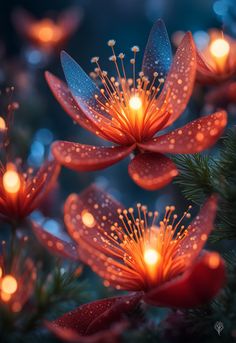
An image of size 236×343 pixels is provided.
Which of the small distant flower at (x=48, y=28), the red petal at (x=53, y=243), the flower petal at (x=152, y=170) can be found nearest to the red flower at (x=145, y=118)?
the flower petal at (x=152, y=170)

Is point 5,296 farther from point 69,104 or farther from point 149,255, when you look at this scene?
point 69,104

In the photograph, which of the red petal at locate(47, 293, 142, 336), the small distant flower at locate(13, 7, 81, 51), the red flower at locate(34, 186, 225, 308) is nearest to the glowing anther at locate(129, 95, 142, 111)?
the red flower at locate(34, 186, 225, 308)

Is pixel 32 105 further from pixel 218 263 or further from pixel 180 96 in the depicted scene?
pixel 218 263

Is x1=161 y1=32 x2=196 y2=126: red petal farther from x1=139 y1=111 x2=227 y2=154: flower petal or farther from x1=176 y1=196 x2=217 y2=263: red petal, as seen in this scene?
x1=176 y1=196 x2=217 y2=263: red petal

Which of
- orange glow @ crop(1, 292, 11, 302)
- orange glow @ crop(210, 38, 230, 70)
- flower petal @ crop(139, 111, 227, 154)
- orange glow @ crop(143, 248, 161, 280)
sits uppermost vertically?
orange glow @ crop(210, 38, 230, 70)

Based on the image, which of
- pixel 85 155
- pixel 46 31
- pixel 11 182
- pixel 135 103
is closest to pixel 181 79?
pixel 135 103

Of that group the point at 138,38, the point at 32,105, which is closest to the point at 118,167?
the point at 32,105

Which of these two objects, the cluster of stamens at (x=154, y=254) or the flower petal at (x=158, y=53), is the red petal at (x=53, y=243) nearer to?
the cluster of stamens at (x=154, y=254)
